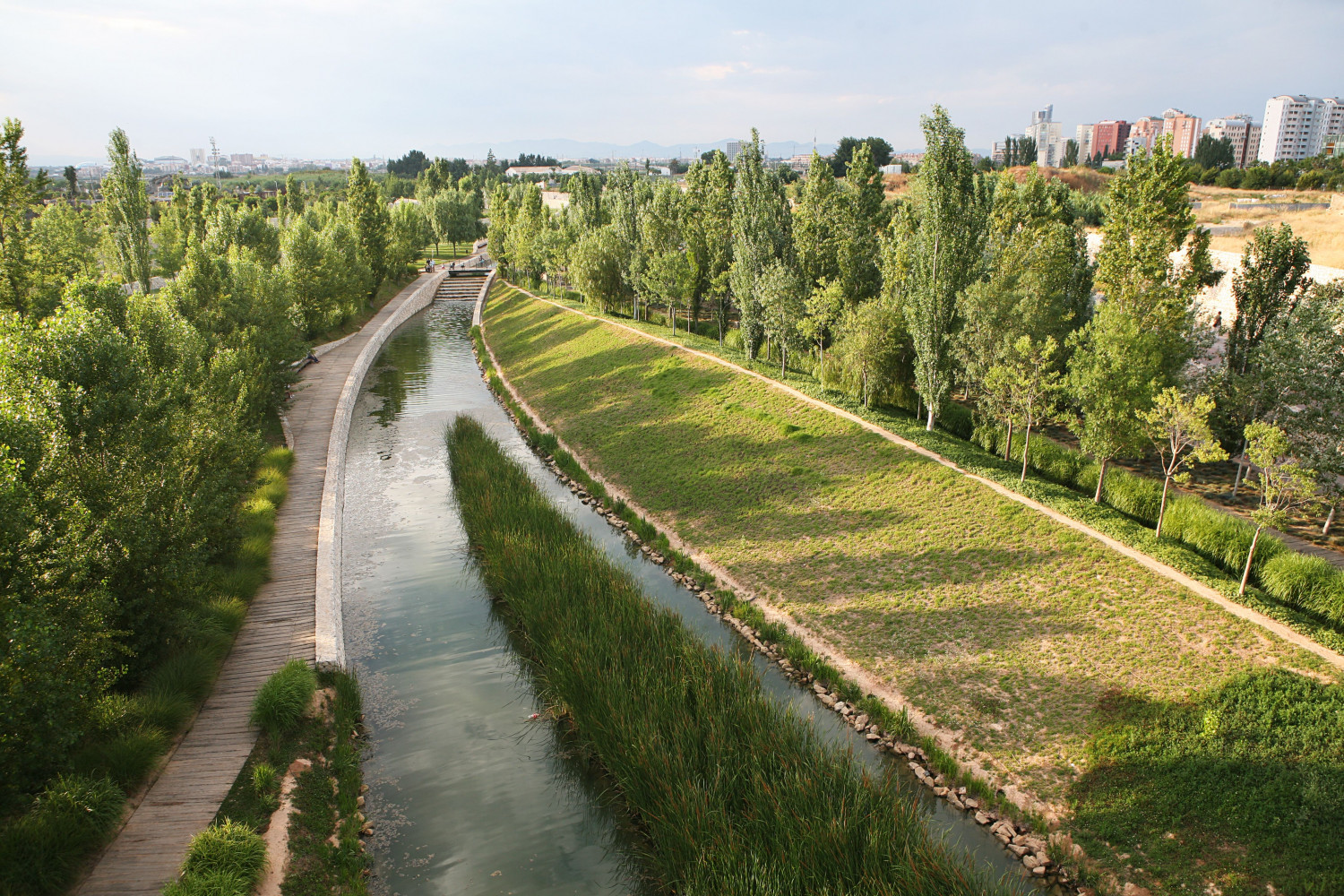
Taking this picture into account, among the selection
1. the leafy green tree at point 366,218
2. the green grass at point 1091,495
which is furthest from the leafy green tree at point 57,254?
the green grass at point 1091,495

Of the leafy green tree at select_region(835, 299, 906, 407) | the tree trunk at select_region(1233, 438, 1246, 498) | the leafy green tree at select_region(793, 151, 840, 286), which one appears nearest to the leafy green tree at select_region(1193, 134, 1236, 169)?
the leafy green tree at select_region(793, 151, 840, 286)

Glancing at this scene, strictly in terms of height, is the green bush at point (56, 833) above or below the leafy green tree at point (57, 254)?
below

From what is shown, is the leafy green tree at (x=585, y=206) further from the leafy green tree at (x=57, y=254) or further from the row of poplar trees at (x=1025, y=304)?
the leafy green tree at (x=57, y=254)

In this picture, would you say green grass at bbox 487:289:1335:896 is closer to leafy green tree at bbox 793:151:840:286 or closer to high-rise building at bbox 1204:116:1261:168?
leafy green tree at bbox 793:151:840:286

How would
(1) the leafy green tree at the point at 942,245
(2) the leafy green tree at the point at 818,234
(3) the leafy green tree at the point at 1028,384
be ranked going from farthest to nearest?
1. (2) the leafy green tree at the point at 818,234
2. (1) the leafy green tree at the point at 942,245
3. (3) the leafy green tree at the point at 1028,384

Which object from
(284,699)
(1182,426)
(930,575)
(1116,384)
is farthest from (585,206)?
(284,699)

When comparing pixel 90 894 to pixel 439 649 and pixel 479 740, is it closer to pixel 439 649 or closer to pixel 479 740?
pixel 479 740
